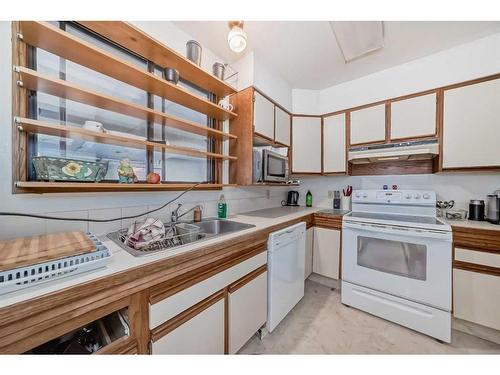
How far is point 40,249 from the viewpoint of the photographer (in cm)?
68

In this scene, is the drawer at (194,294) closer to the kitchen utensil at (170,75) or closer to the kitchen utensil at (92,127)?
the kitchen utensil at (92,127)

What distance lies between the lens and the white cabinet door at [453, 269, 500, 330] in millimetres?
1393

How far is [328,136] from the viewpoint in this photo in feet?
8.06

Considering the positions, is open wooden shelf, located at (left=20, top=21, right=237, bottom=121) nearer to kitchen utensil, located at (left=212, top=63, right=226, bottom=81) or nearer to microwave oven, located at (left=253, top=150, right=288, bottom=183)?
kitchen utensil, located at (left=212, top=63, right=226, bottom=81)

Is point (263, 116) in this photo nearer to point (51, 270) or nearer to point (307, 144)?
point (307, 144)

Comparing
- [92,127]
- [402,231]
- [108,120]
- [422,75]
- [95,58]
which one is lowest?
[402,231]

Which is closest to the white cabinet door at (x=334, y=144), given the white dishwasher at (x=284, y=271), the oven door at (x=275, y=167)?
the oven door at (x=275, y=167)

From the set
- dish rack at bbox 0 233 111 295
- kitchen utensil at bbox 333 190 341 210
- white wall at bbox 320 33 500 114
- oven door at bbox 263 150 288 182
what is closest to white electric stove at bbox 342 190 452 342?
kitchen utensil at bbox 333 190 341 210

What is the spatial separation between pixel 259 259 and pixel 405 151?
5.98 feet

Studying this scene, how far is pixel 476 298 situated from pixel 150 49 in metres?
3.03

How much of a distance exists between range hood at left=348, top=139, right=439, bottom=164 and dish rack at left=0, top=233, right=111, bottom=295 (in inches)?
93.3

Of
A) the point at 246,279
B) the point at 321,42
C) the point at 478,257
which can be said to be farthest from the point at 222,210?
the point at 478,257

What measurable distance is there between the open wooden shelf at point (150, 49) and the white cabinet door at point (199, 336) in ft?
5.37
